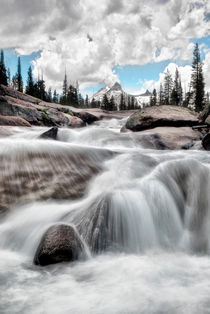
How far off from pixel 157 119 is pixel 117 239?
36.4 feet

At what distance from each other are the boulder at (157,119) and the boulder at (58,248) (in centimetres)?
1159

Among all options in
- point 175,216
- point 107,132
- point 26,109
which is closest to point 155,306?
point 175,216

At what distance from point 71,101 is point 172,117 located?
61772 mm

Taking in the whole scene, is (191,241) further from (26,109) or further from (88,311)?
(26,109)

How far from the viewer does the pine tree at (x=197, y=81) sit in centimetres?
4369

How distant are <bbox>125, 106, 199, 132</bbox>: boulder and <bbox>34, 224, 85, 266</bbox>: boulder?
38.0ft

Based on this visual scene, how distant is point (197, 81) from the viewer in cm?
4641

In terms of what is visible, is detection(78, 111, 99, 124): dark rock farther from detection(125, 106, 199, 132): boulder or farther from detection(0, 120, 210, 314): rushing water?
detection(0, 120, 210, 314): rushing water

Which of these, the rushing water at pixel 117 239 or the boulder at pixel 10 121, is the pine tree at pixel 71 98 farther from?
the rushing water at pixel 117 239

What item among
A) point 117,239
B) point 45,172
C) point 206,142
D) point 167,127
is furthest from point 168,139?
point 117,239

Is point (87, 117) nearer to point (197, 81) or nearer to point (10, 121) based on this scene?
point (10, 121)

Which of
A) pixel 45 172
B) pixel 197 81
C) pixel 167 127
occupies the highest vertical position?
pixel 197 81

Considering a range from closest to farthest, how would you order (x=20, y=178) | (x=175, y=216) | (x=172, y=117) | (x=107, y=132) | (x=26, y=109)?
(x=175, y=216)
(x=20, y=178)
(x=107, y=132)
(x=172, y=117)
(x=26, y=109)

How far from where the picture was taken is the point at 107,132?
1268 centimetres
